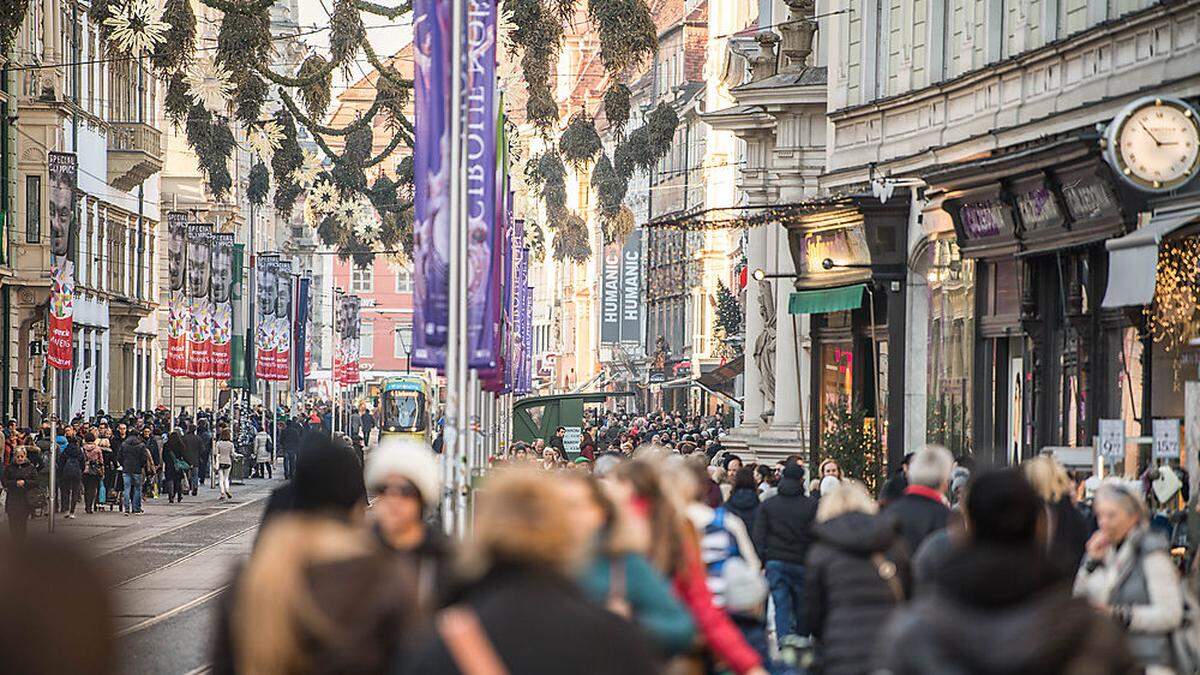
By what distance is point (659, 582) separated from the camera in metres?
8.74

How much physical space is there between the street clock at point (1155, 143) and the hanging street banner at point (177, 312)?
37.3 m

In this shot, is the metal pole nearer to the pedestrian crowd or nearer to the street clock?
the street clock

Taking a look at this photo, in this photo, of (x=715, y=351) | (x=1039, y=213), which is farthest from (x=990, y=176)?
(x=715, y=351)

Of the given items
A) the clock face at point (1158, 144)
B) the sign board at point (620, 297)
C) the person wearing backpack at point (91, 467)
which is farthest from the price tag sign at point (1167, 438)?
the sign board at point (620, 297)

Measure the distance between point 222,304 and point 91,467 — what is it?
16.9 m

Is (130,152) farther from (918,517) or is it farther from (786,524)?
(918,517)

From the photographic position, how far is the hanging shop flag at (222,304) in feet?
189

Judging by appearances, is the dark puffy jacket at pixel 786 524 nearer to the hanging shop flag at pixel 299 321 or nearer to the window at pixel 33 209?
the window at pixel 33 209

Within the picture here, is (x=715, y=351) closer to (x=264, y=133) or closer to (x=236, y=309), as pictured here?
(x=236, y=309)

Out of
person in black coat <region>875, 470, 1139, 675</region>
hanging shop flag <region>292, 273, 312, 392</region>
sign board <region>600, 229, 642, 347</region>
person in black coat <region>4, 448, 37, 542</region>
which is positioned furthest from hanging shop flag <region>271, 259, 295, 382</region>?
person in black coat <region>875, 470, 1139, 675</region>

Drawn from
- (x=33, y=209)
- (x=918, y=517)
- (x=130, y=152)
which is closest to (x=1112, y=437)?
(x=918, y=517)

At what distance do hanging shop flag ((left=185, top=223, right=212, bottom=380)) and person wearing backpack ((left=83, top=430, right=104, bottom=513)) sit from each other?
12058 millimetres

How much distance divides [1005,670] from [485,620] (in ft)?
4.88

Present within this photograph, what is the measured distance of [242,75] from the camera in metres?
31.9
